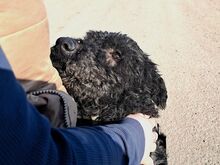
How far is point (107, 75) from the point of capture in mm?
3248

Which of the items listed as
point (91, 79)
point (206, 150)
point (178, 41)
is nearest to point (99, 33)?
point (91, 79)

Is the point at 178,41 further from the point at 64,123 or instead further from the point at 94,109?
the point at 64,123

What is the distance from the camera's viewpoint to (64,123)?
218 centimetres

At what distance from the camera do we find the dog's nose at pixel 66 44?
9.63ft

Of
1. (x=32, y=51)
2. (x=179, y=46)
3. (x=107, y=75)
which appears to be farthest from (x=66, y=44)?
(x=179, y=46)

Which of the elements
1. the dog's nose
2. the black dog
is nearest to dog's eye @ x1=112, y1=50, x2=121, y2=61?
the black dog

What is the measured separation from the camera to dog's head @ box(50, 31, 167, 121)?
3.12m

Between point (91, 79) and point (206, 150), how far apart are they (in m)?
2.14

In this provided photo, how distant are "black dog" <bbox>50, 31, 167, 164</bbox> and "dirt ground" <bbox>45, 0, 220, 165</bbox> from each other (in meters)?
1.55

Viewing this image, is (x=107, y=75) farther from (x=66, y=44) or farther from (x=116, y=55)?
(x=66, y=44)

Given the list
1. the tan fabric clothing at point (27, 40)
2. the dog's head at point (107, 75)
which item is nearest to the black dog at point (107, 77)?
the dog's head at point (107, 75)

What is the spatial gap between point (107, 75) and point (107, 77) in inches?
0.6

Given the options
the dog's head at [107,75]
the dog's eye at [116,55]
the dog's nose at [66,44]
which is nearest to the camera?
the dog's nose at [66,44]

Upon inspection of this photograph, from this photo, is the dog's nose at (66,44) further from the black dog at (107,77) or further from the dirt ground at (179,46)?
the dirt ground at (179,46)
